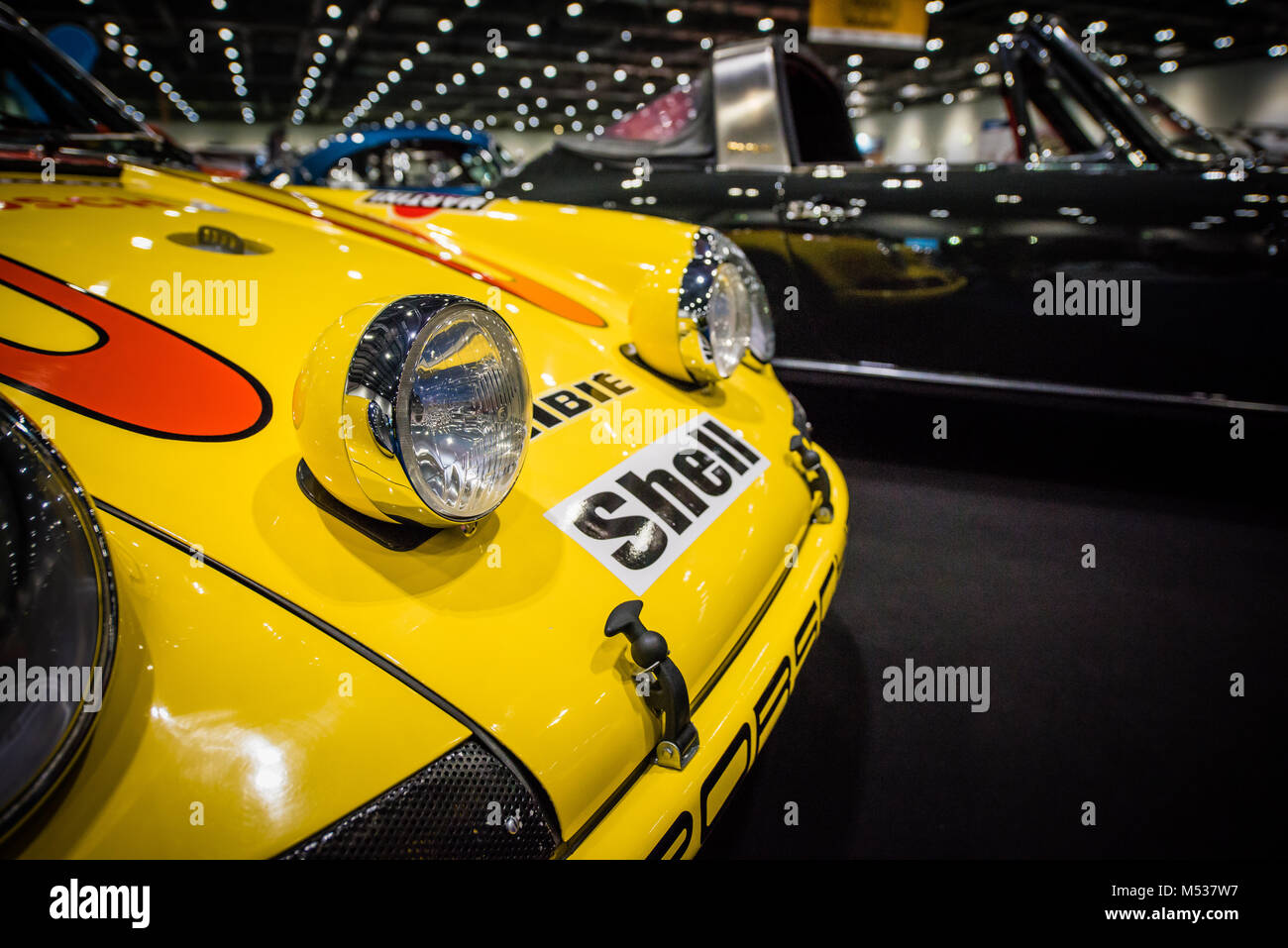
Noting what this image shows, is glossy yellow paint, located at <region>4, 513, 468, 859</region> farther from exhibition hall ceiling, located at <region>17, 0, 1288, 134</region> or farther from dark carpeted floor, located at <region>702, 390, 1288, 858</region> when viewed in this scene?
exhibition hall ceiling, located at <region>17, 0, 1288, 134</region>

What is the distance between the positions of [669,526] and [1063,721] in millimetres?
1049

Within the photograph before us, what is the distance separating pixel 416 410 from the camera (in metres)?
0.71

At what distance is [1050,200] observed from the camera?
7.67ft

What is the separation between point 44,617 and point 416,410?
0.33 metres

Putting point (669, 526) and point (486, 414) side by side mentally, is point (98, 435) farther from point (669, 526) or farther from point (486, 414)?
point (669, 526)

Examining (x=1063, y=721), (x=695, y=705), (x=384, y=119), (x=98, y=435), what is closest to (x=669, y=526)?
(x=695, y=705)

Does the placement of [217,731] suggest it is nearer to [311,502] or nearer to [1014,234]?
[311,502]

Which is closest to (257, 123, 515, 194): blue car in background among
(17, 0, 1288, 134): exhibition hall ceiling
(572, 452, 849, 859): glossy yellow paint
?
(572, 452, 849, 859): glossy yellow paint

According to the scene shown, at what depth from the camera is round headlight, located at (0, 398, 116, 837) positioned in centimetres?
51

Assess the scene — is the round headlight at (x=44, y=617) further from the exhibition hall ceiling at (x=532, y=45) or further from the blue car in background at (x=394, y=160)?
the exhibition hall ceiling at (x=532, y=45)

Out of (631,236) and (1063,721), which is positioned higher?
(631,236)

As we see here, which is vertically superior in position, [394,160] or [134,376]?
[394,160]

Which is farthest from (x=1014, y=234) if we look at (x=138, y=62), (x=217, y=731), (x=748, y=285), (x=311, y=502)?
(x=138, y=62)
